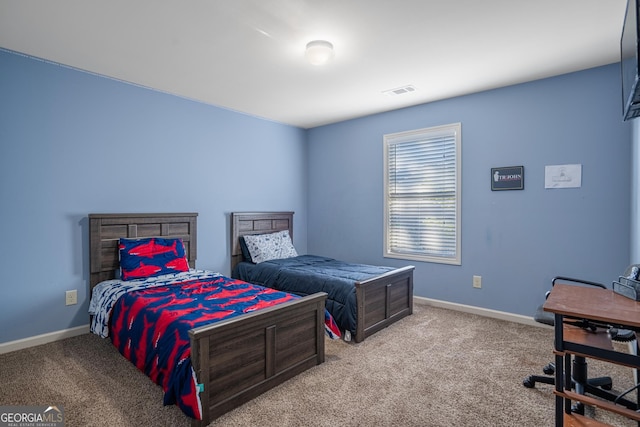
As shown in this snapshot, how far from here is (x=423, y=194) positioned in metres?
4.13

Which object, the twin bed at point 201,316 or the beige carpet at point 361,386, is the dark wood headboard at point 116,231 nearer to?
the twin bed at point 201,316

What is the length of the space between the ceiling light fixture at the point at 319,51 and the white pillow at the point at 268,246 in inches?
95.1

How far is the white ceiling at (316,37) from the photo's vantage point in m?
2.14

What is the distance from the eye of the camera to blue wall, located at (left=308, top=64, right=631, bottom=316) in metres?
2.94

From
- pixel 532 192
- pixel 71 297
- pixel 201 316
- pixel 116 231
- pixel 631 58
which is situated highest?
pixel 631 58

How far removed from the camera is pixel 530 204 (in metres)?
3.35

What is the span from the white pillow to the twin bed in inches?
28.2

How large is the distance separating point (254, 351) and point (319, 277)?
1.33m

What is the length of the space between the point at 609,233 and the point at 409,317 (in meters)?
1.96

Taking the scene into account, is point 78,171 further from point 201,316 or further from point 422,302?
point 422,302

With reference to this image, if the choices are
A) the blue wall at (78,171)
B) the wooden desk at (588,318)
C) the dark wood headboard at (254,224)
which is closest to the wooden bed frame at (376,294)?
the dark wood headboard at (254,224)

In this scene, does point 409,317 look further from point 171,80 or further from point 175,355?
point 171,80
